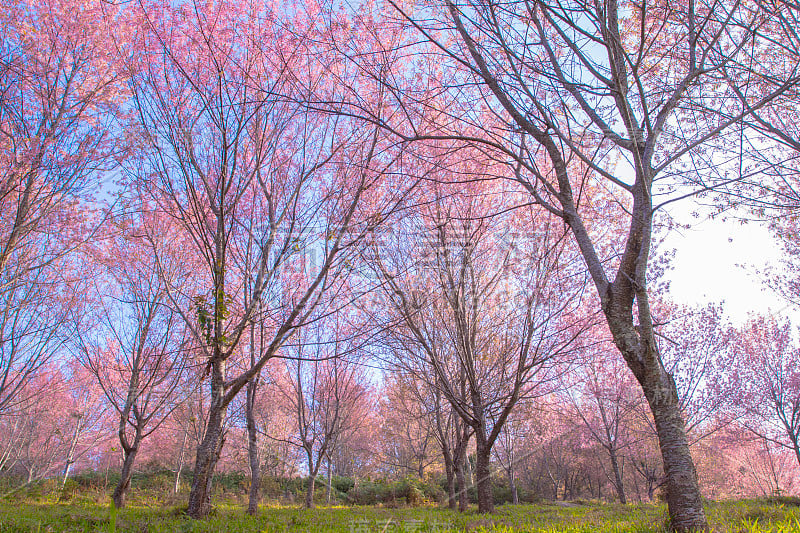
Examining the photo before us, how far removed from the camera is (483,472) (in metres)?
7.38

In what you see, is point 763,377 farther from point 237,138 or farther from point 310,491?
point 237,138

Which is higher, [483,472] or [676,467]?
[676,467]

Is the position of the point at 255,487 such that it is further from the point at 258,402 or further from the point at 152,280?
the point at 258,402

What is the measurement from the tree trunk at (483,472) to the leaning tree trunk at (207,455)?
418 cm

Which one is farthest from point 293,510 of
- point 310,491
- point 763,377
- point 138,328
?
point 763,377

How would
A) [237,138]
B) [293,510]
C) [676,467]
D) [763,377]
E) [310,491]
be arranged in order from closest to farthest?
1. [676,467]
2. [237,138]
3. [293,510]
4. [310,491]
5. [763,377]

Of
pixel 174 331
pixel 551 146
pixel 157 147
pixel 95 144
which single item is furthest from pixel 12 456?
pixel 551 146

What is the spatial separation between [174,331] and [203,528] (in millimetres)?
6195

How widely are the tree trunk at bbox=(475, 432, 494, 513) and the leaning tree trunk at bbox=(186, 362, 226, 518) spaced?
4183 millimetres

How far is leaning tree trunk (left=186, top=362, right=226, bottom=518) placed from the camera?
5520 mm

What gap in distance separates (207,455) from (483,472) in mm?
4605

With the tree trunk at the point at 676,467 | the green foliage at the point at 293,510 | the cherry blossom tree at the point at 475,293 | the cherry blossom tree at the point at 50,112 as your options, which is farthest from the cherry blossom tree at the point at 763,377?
the cherry blossom tree at the point at 50,112

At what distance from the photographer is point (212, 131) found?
581cm

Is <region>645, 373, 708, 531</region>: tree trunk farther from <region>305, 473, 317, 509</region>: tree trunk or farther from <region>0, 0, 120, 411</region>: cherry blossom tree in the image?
<region>305, 473, 317, 509</region>: tree trunk
